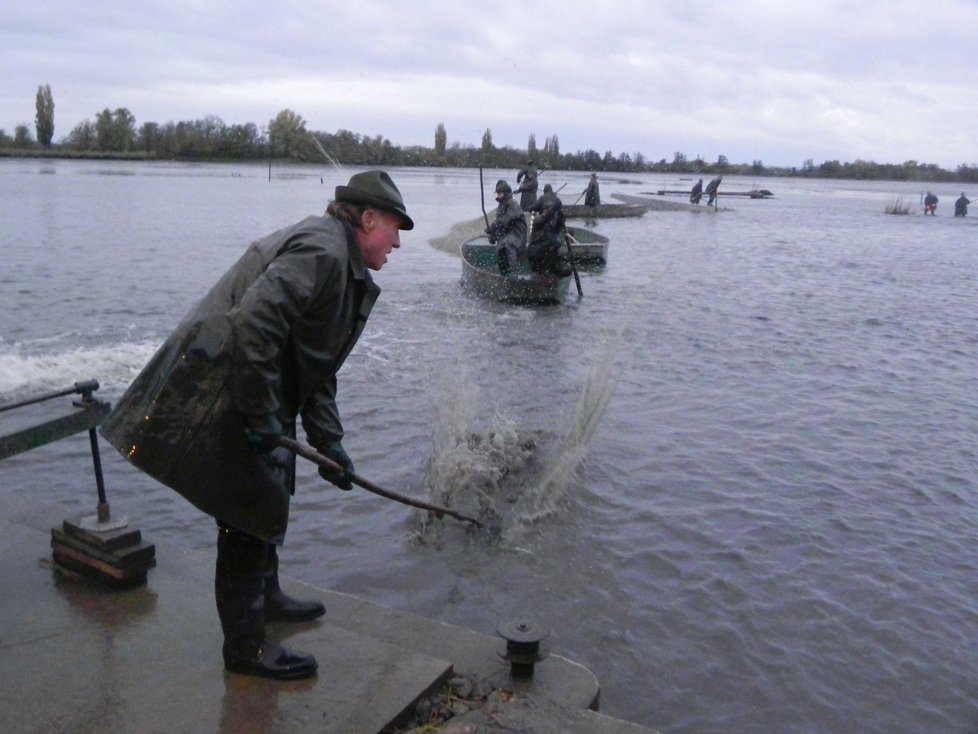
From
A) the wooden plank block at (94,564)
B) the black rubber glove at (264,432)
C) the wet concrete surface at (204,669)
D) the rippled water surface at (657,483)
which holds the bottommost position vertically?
the rippled water surface at (657,483)

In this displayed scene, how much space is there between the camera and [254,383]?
328 centimetres

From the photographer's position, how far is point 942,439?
9875 millimetres

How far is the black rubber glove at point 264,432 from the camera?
334cm

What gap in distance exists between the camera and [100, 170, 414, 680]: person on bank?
3.32 metres

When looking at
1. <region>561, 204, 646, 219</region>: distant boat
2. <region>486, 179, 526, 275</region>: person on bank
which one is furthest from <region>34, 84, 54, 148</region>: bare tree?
<region>486, 179, 526, 275</region>: person on bank

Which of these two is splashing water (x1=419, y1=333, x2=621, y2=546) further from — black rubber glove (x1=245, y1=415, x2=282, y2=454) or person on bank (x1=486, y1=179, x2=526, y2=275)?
person on bank (x1=486, y1=179, x2=526, y2=275)

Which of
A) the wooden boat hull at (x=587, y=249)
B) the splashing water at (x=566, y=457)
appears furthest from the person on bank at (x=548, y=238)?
the splashing water at (x=566, y=457)

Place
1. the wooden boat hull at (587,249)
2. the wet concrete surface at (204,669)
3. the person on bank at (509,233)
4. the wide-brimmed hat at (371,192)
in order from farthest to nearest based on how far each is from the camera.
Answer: the wooden boat hull at (587,249) < the person on bank at (509,233) < the wide-brimmed hat at (371,192) < the wet concrete surface at (204,669)

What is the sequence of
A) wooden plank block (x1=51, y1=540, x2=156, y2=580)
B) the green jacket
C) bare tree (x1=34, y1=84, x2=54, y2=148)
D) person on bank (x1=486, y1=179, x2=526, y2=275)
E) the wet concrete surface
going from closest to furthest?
the green jacket < the wet concrete surface < wooden plank block (x1=51, y1=540, x2=156, y2=580) < person on bank (x1=486, y1=179, x2=526, y2=275) < bare tree (x1=34, y1=84, x2=54, y2=148)

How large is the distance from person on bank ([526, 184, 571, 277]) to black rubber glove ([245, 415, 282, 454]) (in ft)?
48.3

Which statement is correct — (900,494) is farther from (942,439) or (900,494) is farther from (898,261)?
(898,261)

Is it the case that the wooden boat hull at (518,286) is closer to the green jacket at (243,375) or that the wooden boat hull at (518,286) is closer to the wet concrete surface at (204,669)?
the wet concrete surface at (204,669)

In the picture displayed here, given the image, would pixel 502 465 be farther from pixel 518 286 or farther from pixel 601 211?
pixel 601 211

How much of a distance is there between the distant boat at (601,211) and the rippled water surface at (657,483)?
22642mm
